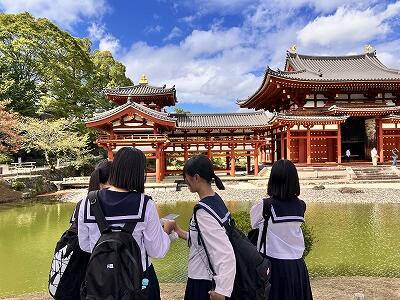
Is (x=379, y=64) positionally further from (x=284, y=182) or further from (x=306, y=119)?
(x=284, y=182)

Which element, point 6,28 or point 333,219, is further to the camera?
point 6,28

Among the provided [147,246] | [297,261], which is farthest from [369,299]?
[147,246]

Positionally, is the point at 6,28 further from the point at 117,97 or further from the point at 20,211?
the point at 20,211

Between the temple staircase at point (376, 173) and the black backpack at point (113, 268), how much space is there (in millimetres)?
20465

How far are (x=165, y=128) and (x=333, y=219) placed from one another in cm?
1435

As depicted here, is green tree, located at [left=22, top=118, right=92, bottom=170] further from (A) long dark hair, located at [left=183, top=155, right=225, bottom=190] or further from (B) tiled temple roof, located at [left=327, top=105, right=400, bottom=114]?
(A) long dark hair, located at [left=183, top=155, right=225, bottom=190]

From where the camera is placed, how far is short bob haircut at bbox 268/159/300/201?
109 inches

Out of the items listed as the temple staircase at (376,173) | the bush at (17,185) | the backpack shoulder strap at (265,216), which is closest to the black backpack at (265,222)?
the backpack shoulder strap at (265,216)

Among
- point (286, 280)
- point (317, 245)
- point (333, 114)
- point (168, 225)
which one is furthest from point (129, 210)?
point (333, 114)

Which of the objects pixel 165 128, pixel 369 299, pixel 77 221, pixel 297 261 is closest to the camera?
pixel 77 221

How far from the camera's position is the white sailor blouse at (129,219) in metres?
2.16

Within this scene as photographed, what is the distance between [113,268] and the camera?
2014 mm

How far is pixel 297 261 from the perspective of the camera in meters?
2.88

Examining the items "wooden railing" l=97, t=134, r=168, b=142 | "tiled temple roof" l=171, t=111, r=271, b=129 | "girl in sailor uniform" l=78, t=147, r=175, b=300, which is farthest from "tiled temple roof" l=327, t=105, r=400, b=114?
"girl in sailor uniform" l=78, t=147, r=175, b=300
